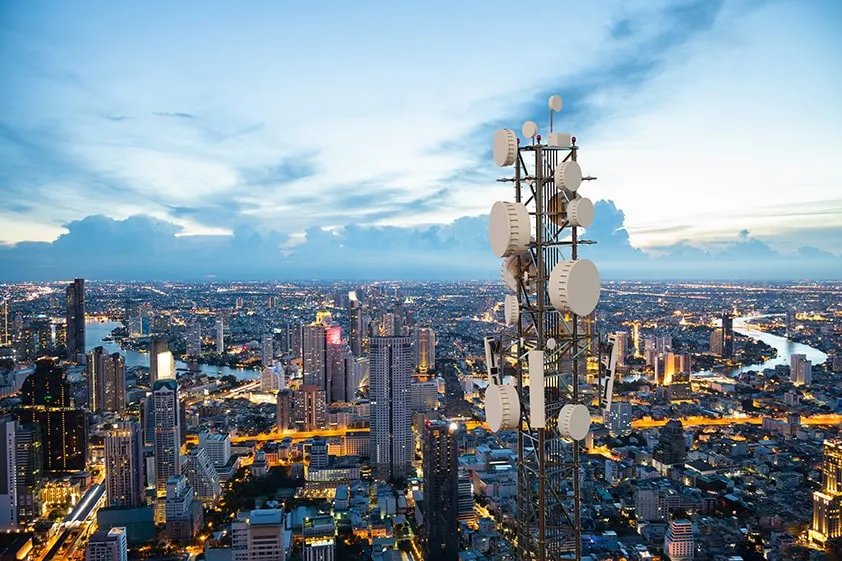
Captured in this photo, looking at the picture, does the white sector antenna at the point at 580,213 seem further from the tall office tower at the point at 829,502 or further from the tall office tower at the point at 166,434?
the tall office tower at the point at 166,434

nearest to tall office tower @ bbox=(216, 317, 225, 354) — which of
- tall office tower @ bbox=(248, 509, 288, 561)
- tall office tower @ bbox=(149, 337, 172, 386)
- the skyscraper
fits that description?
tall office tower @ bbox=(149, 337, 172, 386)

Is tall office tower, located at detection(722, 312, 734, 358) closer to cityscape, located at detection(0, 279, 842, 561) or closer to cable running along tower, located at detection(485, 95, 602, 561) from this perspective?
cityscape, located at detection(0, 279, 842, 561)

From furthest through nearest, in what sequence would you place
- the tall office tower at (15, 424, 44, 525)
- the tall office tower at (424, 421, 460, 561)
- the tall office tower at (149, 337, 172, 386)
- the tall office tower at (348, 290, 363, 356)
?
1. the tall office tower at (348, 290, 363, 356)
2. the tall office tower at (149, 337, 172, 386)
3. the tall office tower at (15, 424, 44, 525)
4. the tall office tower at (424, 421, 460, 561)

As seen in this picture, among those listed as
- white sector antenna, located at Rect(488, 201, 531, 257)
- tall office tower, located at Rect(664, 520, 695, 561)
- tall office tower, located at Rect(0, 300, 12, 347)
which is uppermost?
white sector antenna, located at Rect(488, 201, 531, 257)

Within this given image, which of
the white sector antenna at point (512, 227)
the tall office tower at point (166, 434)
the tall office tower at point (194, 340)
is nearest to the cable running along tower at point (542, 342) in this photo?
the white sector antenna at point (512, 227)

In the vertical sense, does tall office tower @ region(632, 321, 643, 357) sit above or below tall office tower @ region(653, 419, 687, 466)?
above

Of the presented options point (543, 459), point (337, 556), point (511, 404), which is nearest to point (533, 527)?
point (543, 459)
